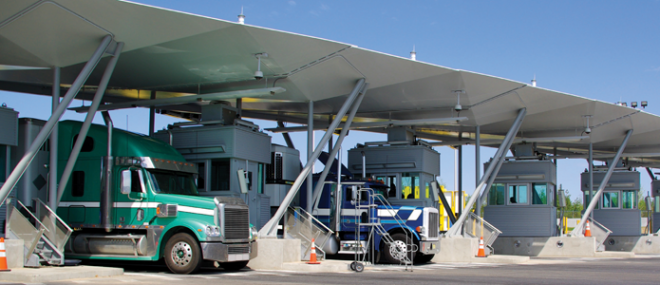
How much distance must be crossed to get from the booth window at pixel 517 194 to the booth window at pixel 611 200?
321 inches

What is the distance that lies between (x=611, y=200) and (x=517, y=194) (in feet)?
27.5

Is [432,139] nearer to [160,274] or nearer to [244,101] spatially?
[244,101]

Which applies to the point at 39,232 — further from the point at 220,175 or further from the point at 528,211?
the point at 528,211

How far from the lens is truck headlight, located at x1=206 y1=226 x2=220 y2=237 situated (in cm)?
1416

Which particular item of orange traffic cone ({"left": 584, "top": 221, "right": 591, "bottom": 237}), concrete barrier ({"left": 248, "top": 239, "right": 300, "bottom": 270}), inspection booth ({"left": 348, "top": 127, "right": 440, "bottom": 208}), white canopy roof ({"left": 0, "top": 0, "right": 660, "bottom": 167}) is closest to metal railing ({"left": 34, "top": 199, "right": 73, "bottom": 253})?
white canopy roof ({"left": 0, "top": 0, "right": 660, "bottom": 167})

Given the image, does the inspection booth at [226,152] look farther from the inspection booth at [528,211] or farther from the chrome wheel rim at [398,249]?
the inspection booth at [528,211]

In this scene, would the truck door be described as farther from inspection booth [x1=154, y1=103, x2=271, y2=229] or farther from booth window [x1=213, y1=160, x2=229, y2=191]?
booth window [x1=213, y1=160, x2=229, y2=191]

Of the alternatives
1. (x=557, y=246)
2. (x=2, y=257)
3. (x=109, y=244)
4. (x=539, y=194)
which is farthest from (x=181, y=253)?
(x=557, y=246)

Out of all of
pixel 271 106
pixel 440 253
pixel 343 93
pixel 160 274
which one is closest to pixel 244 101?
pixel 271 106

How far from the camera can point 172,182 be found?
15539mm

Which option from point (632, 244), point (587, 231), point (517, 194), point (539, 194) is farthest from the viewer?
point (632, 244)

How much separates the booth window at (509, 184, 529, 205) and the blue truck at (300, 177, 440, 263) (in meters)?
8.61

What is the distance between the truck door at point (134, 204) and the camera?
583 inches

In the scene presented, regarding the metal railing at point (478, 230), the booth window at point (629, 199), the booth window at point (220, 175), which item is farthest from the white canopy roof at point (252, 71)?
the booth window at point (629, 199)
